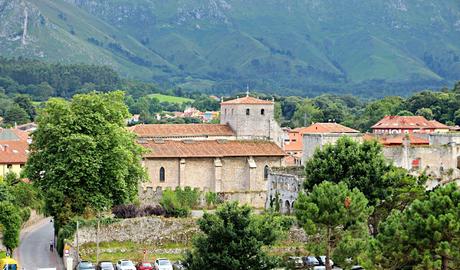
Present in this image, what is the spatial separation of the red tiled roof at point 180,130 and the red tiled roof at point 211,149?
12.2 ft

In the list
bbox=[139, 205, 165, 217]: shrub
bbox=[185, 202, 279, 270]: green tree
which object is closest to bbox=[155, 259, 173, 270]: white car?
bbox=[185, 202, 279, 270]: green tree

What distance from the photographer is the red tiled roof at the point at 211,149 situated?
281 feet

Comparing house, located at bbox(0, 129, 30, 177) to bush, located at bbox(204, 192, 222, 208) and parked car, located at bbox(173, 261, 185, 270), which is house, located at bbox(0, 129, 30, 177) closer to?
bush, located at bbox(204, 192, 222, 208)

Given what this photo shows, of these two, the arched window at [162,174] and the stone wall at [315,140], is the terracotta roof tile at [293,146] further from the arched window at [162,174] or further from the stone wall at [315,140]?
the stone wall at [315,140]

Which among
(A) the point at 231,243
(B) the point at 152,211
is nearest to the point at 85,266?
(A) the point at 231,243

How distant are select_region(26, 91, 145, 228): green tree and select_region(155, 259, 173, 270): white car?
10.3m

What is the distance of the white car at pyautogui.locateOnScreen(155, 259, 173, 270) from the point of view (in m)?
54.9

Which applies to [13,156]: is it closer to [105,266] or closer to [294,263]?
[105,266]

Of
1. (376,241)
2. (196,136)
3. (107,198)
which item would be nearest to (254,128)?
(196,136)

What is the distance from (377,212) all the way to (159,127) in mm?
35072

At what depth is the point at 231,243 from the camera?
48.3 meters

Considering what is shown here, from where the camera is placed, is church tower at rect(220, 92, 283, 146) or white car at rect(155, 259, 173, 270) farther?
church tower at rect(220, 92, 283, 146)

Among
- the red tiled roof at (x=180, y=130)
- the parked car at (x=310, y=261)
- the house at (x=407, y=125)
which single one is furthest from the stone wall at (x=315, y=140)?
the house at (x=407, y=125)

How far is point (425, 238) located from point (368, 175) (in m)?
20.1
